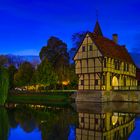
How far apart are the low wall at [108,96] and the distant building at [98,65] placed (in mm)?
1255

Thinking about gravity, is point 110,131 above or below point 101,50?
below

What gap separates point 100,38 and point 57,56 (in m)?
19.7

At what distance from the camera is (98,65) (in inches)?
1737

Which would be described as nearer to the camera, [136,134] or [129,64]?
[136,134]

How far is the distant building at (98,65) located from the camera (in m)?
44.1

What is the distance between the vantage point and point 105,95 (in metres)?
42.9

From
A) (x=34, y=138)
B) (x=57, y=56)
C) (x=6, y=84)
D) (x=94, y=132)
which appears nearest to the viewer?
(x=34, y=138)

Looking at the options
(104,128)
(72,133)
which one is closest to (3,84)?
(104,128)

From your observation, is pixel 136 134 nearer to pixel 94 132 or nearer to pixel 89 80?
pixel 94 132

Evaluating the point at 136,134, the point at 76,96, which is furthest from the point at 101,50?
the point at 136,134

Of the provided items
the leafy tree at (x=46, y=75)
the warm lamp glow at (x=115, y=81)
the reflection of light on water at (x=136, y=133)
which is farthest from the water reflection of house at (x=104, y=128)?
the leafy tree at (x=46, y=75)

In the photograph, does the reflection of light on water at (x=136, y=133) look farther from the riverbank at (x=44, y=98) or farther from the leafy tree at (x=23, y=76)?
the leafy tree at (x=23, y=76)

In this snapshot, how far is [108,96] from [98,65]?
15.1ft

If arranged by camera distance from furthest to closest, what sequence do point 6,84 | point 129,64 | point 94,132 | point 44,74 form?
point 44,74 → point 129,64 → point 6,84 → point 94,132
